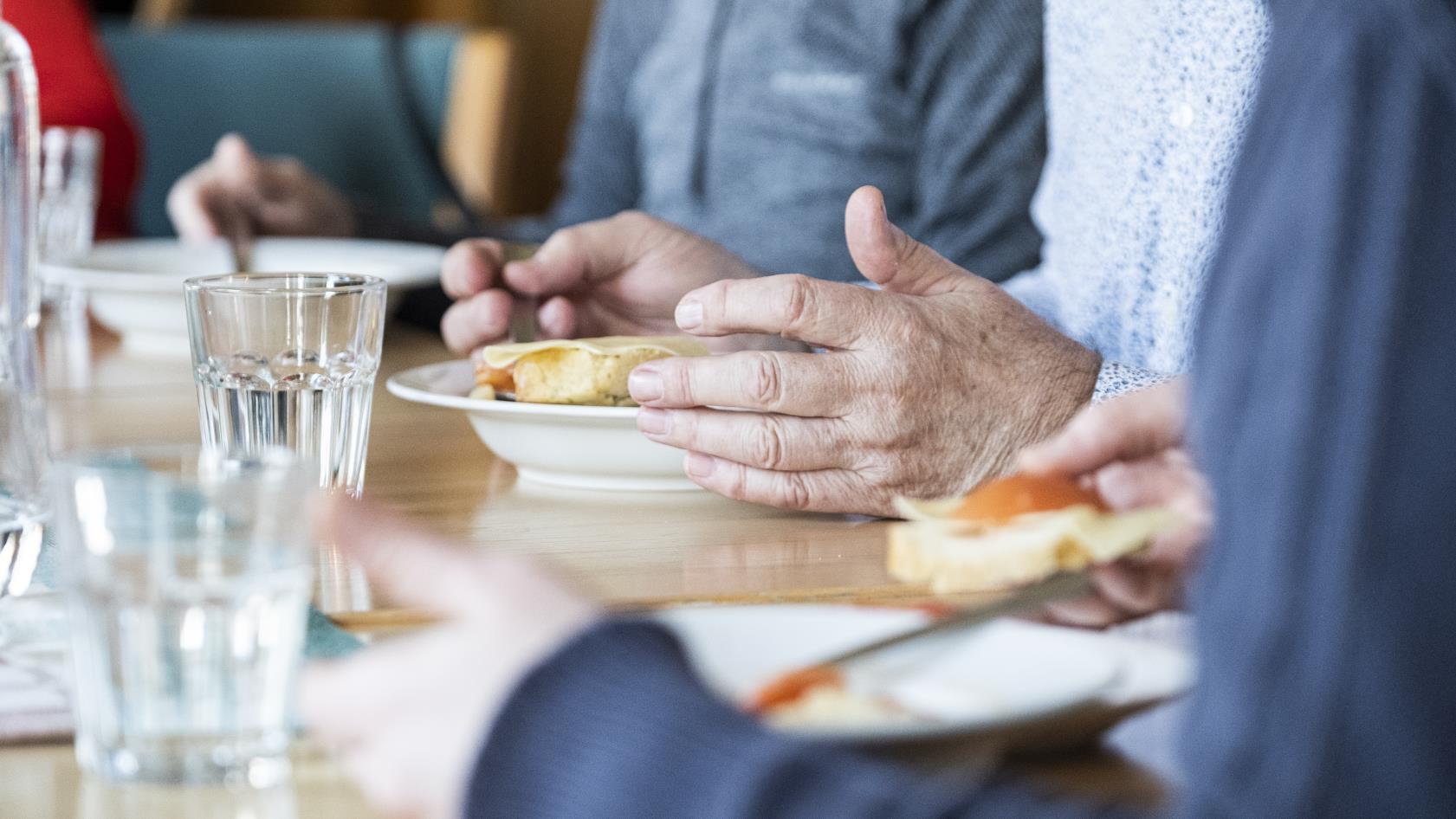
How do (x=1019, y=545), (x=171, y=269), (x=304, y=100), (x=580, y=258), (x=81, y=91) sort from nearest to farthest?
(x=1019, y=545)
(x=580, y=258)
(x=171, y=269)
(x=81, y=91)
(x=304, y=100)

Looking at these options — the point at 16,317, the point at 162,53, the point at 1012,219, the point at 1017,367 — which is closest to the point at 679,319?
the point at 1017,367

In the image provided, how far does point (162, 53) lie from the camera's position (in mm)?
2691

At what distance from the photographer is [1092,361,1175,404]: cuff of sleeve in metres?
0.77

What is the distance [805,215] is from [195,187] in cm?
60

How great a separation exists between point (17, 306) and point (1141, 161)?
605mm

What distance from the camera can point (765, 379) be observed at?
73 centimetres

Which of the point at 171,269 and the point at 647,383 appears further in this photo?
the point at 171,269

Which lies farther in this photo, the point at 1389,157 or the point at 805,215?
the point at 805,215

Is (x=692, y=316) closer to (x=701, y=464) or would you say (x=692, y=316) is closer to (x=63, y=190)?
(x=701, y=464)

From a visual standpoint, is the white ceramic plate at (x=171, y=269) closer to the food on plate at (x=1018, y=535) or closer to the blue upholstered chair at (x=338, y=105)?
the food on plate at (x=1018, y=535)

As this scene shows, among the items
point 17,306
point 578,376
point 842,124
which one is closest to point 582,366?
point 578,376

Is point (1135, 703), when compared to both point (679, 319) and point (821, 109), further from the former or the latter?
point (821, 109)

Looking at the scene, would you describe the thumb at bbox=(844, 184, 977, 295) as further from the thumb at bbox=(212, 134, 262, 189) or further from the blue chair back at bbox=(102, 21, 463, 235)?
the blue chair back at bbox=(102, 21, 463, 235)

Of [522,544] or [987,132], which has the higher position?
[987,132]
